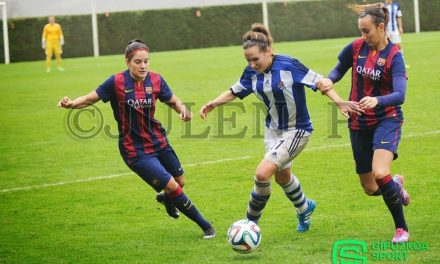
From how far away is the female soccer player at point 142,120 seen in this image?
890 cm

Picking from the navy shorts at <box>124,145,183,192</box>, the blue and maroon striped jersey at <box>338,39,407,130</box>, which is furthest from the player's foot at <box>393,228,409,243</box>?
the navy shorts at <box>124,145,183,192</box>

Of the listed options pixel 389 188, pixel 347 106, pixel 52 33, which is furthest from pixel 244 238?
pixel 52 33

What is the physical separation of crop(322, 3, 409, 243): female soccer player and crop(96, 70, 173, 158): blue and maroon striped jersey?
6.47 feet

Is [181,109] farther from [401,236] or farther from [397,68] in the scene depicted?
[401,236]

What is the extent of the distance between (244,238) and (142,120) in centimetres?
200

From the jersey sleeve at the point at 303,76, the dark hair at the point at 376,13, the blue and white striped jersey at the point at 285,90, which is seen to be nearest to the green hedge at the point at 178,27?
the blue and white striped jersey at the point at 285,90

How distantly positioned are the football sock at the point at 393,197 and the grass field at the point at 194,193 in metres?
0.28

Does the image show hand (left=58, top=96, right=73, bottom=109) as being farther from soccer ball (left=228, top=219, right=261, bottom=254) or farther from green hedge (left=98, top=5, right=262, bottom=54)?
green hedge (left=98, top=5, right=262, bottom=54)

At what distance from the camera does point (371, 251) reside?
7844mm

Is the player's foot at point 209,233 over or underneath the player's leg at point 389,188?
underneath

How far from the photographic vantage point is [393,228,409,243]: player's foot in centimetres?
804

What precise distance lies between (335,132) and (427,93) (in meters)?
5.22

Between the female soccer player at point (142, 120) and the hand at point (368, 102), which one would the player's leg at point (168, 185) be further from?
the hand at point (368, 102)

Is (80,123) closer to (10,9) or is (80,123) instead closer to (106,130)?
(106,130)
